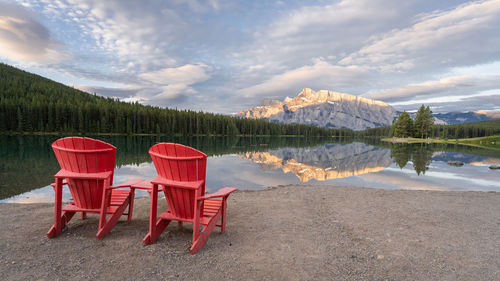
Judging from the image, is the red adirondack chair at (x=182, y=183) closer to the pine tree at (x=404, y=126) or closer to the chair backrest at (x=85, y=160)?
the chair backrest at (x=85, y=160)

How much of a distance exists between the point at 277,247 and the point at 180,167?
8.50 ft

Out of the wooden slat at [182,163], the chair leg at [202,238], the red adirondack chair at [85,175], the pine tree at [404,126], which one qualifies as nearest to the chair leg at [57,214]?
the red adirondack chair at [85,175]

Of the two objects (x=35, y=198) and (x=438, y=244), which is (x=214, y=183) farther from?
(x=438, y=244)

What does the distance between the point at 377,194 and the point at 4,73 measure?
198699mm

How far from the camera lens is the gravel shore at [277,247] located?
402cm

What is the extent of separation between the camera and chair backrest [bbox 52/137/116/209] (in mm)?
5098

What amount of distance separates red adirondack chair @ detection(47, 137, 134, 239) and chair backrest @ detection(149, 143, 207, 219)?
1203mm

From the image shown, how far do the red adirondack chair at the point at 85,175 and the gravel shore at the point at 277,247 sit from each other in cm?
53

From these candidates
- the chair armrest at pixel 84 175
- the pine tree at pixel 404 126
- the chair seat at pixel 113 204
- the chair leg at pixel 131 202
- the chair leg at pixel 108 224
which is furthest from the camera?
the pine tree at pixel 404 126

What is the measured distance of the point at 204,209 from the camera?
18.6 feet

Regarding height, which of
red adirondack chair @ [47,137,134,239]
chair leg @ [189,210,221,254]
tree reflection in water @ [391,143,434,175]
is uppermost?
red adirondack chair @ [47,137,134,239]

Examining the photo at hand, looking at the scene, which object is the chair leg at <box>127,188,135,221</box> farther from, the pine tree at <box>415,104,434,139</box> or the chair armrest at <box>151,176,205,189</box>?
the pine tree at <box>415,104,434,139</box>

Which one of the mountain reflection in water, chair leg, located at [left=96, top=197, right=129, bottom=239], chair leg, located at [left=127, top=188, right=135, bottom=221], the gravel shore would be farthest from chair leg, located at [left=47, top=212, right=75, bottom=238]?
the mountain reflection in water

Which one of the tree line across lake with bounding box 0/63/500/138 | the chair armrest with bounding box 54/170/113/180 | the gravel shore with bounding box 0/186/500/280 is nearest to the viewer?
the gravel shore with bounding box 0/186/500/280
